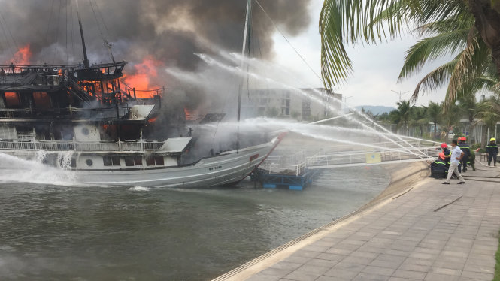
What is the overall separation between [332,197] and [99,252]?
53.9 feet

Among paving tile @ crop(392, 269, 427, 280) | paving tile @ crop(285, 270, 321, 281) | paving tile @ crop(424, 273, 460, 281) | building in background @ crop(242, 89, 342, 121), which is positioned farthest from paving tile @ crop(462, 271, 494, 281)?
building in background @ crop(242, 89, 342, 121)

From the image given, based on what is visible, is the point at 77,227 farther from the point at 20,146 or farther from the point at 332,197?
the point at 20,146

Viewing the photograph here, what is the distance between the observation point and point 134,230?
19.3 metres

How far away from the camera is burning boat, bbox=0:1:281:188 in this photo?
31.1 meters

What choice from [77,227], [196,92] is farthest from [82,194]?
[196,92]

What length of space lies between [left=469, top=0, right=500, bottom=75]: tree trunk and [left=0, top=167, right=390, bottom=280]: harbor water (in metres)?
10.8

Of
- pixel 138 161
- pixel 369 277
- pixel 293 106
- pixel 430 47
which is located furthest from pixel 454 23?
pixel 293 106

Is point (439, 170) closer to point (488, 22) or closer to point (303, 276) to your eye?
point (303, 276)

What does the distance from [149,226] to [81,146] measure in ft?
52.9

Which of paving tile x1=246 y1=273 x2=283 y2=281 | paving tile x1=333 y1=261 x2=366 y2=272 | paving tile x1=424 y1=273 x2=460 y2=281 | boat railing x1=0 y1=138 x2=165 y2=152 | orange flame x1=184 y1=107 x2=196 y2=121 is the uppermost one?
orange flame x1=184 y1=107 x2=196 y2=121

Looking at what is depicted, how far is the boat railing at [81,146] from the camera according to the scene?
31.6 meters

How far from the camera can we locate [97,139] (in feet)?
110

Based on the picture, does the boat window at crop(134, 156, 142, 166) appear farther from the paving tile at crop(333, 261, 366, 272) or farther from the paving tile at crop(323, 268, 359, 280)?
the paving tile at crop(323, 268, 359, 280)

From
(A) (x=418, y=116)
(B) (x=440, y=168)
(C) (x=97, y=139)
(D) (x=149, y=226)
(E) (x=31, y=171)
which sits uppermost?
(A) (x=418, y=116)
